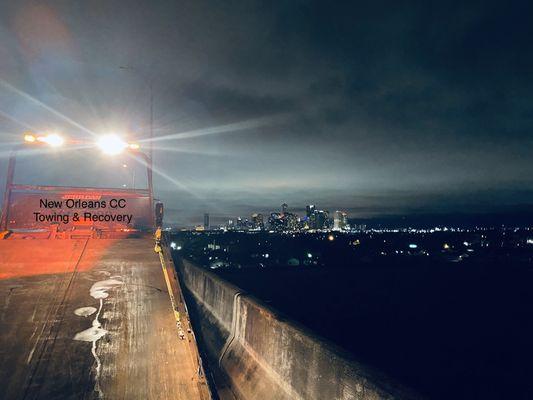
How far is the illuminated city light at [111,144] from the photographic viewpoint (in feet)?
41.5

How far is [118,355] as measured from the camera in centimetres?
556

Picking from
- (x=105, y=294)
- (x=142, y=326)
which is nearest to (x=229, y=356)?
(x=142, y=326)

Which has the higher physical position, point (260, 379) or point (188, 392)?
point (188, 392)

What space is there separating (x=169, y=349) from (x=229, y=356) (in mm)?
2292

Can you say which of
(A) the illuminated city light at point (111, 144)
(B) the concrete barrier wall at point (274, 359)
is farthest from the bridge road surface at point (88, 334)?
(A) the illuminated city light at point (111, 144)

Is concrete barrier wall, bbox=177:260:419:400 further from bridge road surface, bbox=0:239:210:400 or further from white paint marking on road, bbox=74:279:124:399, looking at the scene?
white paint marking on road, bbox=74:279:124:399

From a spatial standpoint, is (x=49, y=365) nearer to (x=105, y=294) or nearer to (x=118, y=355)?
(x=118, y=355)

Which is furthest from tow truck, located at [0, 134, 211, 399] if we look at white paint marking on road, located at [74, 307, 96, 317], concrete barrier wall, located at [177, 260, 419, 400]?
concrete barrier wall, located at [177, 260, 419, 400]

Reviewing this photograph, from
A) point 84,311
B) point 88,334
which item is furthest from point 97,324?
point 84,311

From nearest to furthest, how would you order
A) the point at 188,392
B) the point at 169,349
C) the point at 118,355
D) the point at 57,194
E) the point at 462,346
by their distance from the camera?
1. the point at 188,392
2. the point at 118,355
3. the point at 169,349
4. the point at 57,194
5. the point at 462,346

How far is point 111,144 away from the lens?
42.1 feet

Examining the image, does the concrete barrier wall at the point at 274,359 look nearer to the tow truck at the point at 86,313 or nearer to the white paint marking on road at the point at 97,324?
the tow truck at the point at 86,313

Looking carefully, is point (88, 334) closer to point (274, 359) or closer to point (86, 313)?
point (86, 313)

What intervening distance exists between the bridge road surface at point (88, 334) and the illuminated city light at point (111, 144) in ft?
17.5
